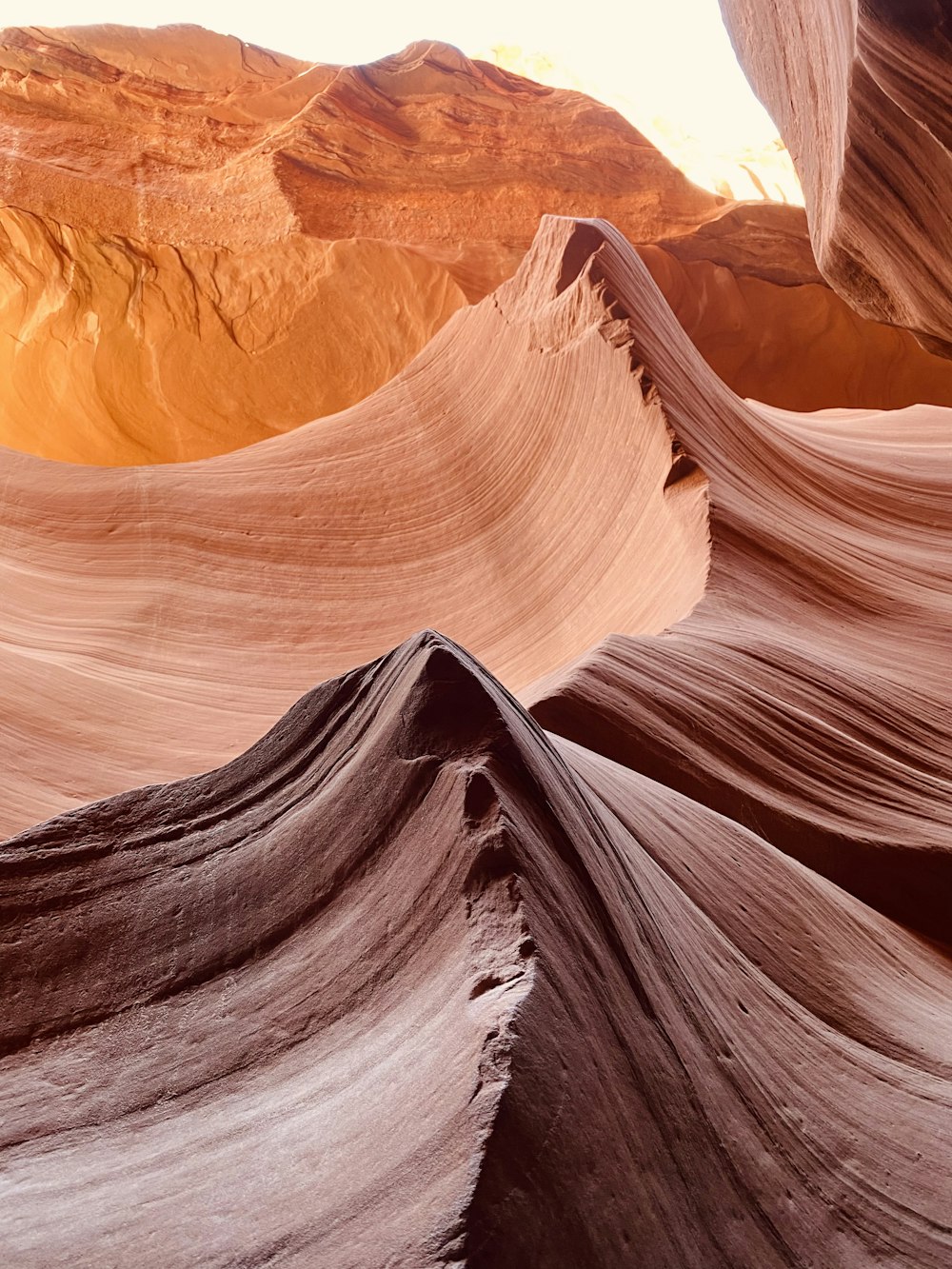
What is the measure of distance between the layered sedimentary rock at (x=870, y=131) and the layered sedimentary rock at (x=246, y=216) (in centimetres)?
290

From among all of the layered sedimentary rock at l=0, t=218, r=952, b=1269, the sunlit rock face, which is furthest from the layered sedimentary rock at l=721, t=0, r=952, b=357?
the layered sedimentary rock at l=0, t=218, r=952, b=1269

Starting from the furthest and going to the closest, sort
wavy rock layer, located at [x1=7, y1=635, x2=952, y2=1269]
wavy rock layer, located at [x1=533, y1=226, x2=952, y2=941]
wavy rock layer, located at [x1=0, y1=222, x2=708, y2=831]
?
wavy rock layer, located at [x1=0, y1=222, x2=708, y2=831] → wavy rock layer, located at [x1=533, y1=226, x2=952, y2=941] → wavy rock layer, located at [x1=7, y1=635, x2=952, y2=1269]

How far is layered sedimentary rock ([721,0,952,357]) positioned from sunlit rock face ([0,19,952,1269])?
393 millimetres

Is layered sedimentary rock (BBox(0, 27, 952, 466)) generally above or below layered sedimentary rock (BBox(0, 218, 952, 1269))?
above

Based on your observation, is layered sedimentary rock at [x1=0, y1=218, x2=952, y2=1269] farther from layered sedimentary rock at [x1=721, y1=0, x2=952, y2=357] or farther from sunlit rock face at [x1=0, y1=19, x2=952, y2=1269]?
layered sedimentary rock at [x1=721, y1=0, x2=952, y2=357]

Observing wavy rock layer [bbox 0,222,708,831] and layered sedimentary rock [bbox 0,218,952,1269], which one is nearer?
layered sedimentary rock [bbox 0,218,952,1269]

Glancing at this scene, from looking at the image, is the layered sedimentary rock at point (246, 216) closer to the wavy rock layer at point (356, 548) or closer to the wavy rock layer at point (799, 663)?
the wavy rock layer at point (356, 548)

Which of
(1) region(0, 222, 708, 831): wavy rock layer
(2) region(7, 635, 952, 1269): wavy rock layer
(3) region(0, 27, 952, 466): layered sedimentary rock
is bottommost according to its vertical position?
(2) region(7, 635, 952, 1269): wavy rock layer

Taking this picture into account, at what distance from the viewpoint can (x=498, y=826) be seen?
0.79m

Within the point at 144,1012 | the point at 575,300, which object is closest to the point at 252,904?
the point at 144,1012

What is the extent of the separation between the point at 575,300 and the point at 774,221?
4628 mm

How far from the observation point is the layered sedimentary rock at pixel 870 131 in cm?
175

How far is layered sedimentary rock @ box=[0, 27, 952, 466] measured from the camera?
5.36 meters

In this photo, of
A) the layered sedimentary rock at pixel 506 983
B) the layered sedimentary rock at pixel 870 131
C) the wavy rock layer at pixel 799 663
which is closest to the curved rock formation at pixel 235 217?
the layered sedimentary rock at pixel 870 131
